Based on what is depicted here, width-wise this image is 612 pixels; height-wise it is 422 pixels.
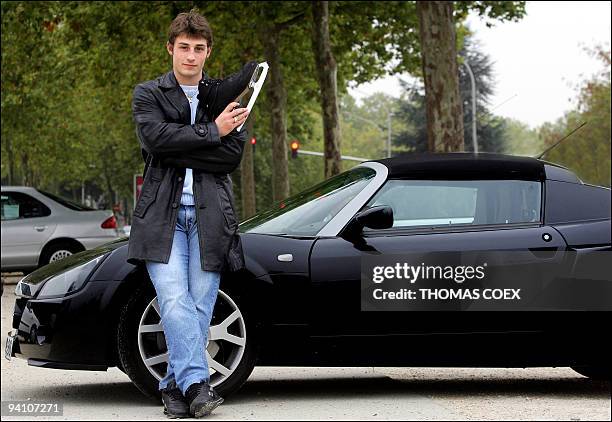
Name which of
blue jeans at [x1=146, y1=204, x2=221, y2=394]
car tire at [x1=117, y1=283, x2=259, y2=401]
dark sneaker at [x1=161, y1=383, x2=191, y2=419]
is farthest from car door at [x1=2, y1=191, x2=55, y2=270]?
blue jeans at [x1=146, y1=204, x2=221, y2=394]

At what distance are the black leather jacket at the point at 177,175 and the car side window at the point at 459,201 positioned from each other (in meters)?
1.26

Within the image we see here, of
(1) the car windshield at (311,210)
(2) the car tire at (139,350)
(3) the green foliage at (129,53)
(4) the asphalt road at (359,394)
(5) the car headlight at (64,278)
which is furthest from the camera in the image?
(3) the green foliage at (129,53)

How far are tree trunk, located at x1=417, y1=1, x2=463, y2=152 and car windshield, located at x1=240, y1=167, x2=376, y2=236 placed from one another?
11886 mm

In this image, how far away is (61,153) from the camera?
59531 millimetres

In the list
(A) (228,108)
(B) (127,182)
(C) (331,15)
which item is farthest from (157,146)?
(B) (127,182)

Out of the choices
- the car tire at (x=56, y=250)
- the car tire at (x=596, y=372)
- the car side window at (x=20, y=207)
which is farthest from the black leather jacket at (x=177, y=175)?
the car side window at (x=20, y=207)

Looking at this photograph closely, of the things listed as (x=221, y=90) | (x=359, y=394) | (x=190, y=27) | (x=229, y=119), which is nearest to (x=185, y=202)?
(x=229, y=119)

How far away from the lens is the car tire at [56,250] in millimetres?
19969

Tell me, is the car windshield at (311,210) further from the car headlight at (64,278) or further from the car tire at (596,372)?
the car tire at (596,372)

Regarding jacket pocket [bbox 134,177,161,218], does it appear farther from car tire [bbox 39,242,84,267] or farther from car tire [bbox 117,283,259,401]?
car tire [bbox 39,242,84,267]

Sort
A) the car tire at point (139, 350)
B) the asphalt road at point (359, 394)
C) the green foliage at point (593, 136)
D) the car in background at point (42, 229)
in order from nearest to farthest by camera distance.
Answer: the asphalt road at point (359, 394), the car tire at point (139, 350), the car in background at point (42, 229), the green foliage at point (593, 136)

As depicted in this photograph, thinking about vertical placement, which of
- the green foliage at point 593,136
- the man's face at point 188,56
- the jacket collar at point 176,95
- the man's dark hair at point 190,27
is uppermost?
the man's dark hair at point 190,27

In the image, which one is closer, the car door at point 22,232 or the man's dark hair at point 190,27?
the man's dark hair at point 190,27

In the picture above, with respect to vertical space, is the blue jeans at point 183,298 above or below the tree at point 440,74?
below
